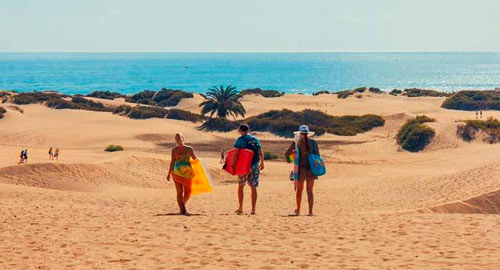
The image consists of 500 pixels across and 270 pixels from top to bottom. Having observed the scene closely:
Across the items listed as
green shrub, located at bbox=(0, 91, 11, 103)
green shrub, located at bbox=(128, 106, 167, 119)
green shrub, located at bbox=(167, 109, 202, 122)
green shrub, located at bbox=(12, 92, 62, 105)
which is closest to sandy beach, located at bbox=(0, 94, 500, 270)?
green shrub, located at bbox=(128, 106, 167, 119)

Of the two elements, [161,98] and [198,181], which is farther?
[161,98]

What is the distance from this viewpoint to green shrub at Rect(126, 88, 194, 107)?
6086 centimetres

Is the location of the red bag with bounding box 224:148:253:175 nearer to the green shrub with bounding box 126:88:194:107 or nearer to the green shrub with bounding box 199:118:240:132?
the green shrub with bounding box 199:118:240:132

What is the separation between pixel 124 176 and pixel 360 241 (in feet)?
47.0

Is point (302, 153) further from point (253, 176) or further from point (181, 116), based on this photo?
point (181, 116)

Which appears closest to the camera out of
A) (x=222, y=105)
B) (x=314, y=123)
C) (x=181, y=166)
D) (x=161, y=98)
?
(x=181, y=166)

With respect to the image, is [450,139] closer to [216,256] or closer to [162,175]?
[162,175]

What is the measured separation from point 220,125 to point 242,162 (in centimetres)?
3051

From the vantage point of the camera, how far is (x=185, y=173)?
1209 centimetres

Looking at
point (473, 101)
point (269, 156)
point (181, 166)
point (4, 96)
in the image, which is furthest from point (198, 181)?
point (4, 96)

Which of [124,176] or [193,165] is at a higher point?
[193,165]

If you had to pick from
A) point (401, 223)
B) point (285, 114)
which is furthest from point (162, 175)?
point (285, 114)

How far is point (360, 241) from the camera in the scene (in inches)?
374

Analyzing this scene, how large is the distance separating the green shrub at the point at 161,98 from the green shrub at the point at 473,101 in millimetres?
22974
